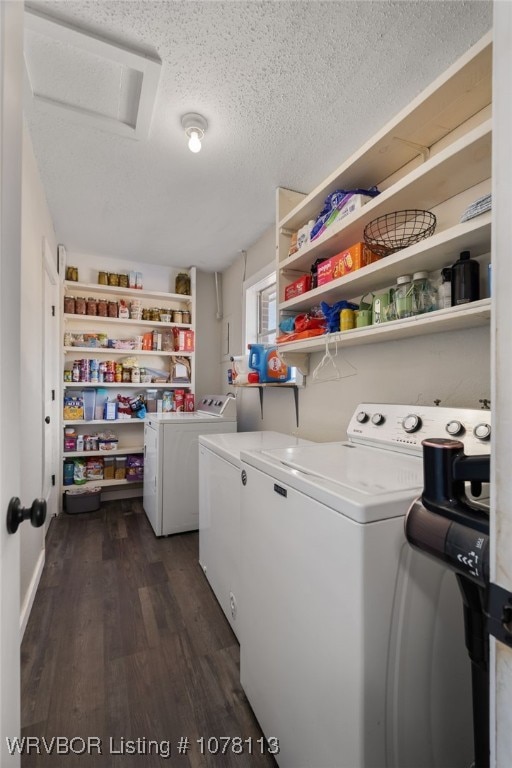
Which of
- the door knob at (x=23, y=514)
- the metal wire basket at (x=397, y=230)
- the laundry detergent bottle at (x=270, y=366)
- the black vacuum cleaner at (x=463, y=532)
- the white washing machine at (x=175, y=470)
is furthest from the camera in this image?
the white washing machine at (x=175, y=470)

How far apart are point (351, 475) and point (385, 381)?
784 millimetres

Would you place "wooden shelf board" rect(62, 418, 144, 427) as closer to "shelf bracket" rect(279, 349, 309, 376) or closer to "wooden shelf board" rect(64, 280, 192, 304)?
"wooden shelf board" rect(64, 280, 192, 304)

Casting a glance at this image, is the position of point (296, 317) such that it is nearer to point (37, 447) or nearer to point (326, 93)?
point (326, 93)

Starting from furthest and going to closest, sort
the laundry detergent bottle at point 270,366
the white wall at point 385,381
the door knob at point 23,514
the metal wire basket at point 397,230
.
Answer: the laundry detergent bottle at point 270,366 < the metal wire basket at point 397,230 < the white wall at point 385,381 < the door knob at point 23,514

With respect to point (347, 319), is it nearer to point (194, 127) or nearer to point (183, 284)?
point (194, 127)

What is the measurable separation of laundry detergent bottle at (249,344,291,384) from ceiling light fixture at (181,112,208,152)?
122 cm

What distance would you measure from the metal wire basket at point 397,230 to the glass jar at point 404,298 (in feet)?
0.46

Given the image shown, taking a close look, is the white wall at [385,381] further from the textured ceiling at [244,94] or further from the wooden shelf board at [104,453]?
the wooden shelf board at [104,453]

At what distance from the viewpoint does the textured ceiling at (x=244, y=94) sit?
111cm

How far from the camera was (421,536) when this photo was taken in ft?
2.02

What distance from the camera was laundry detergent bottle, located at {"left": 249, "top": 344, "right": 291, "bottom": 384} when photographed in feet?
7.53

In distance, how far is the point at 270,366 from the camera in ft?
7.54

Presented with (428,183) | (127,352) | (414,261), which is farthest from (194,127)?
(127,352)

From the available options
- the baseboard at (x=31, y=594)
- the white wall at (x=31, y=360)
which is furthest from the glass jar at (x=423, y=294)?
the baseboard at (x=31, y=594)
